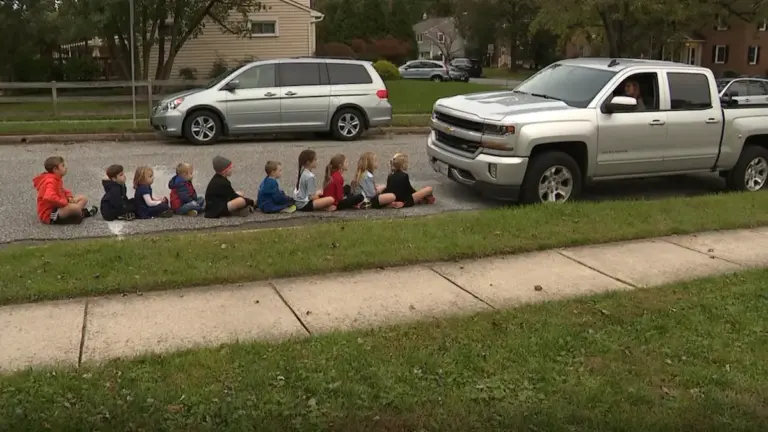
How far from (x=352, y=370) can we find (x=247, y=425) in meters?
0.84

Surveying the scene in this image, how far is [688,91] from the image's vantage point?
410 inches

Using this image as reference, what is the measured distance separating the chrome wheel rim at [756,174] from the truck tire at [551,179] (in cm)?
323

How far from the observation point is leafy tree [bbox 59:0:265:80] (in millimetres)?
21359

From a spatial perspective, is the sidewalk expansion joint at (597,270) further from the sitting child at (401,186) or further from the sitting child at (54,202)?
the sitting child at (54,202)

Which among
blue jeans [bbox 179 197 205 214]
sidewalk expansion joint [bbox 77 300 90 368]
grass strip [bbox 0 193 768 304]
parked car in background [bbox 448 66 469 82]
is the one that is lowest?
sidewalk expansion joint [bbox 77 300 90 368]

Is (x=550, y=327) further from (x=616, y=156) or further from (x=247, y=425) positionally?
(x=616, y=156)

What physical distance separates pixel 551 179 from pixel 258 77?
25.2ft

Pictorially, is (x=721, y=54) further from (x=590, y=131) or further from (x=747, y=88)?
(x=590, y=131)

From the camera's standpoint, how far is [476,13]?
3086 inches

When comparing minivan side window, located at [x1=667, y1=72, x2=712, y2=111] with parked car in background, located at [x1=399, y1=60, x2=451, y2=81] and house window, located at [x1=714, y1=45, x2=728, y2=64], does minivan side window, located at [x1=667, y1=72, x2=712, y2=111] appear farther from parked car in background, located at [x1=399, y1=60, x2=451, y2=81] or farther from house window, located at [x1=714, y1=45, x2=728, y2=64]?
house window, located at [x1=714, y1=45, x2=728, y2=64]

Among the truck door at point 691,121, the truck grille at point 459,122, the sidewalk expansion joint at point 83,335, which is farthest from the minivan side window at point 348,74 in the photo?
the sidewalk expansion joint at point 83,335

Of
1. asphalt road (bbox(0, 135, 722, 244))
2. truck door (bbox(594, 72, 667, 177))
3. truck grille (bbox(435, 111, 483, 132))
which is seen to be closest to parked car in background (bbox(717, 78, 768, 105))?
asphalt road (bbox(0, 135, 722, 244))

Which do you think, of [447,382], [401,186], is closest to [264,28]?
[401,186]

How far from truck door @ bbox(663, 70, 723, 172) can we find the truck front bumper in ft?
7.92
